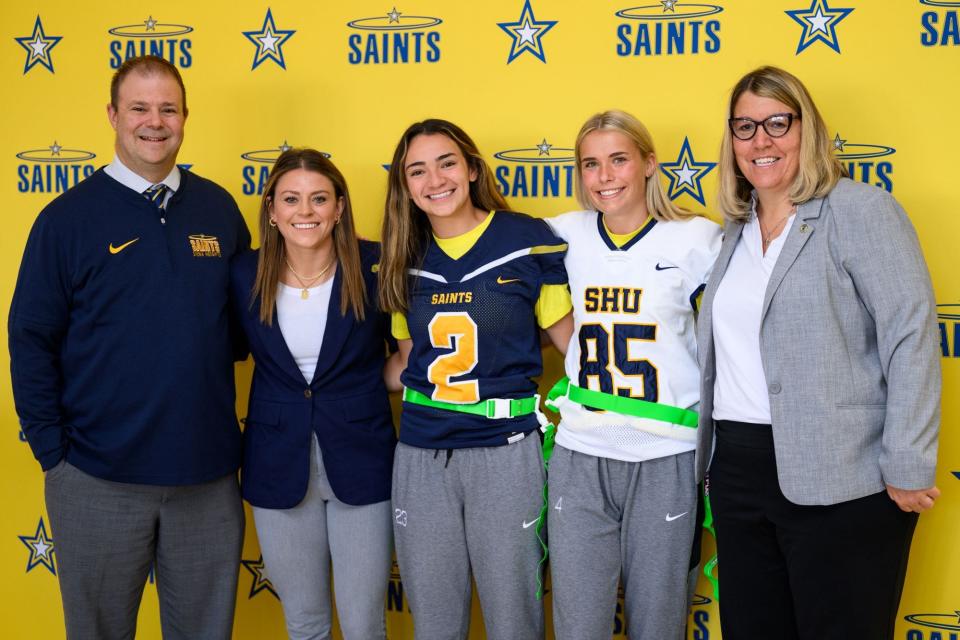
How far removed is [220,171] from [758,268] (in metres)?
1.79

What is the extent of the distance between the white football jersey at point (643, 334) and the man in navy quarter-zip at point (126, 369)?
3.14 feet

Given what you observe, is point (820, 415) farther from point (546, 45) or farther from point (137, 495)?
point (137, 495)

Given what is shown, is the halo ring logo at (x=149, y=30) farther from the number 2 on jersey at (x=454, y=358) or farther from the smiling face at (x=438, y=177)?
the number 2 on jersey at (x=454, y=358)

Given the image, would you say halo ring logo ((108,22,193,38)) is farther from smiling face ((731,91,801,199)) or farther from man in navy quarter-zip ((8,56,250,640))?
smiling face ((731,91,801,199))

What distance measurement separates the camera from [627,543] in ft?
6.30

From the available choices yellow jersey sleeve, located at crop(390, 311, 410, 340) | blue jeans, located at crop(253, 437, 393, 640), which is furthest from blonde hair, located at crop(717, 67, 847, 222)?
blue jeans, located at crop(253, 437, 393, 640)

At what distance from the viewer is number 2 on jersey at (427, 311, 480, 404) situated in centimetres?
203

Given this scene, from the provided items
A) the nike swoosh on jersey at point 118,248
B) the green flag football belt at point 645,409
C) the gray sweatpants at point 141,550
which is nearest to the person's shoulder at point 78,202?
the nike swoosh on jersey at point 118,248

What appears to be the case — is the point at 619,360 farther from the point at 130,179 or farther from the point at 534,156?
the point at 130,179

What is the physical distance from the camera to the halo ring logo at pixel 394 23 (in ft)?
8.33

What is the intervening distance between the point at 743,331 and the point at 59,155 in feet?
7.65

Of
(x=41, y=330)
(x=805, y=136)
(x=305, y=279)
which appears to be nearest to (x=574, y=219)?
(x=805, y=136)

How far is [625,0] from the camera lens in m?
2.40

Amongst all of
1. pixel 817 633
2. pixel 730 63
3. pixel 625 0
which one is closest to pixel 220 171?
pixel 625 0
